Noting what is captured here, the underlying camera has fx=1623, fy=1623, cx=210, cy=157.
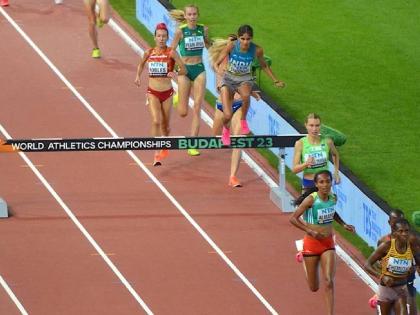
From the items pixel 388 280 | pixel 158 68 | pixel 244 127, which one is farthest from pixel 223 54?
pixel 388 280

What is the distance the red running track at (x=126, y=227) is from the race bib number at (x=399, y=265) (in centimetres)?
181

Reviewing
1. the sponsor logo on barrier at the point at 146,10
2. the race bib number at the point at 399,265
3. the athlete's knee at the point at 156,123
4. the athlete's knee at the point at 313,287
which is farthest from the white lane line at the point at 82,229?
the sponsor logo on barrier at the point at 146,10

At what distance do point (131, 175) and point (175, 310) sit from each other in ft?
14.8

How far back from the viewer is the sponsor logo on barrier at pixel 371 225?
21.0 meters

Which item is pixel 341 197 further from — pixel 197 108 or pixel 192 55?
pixel 192 55

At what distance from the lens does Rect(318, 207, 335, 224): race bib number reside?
62.0ft

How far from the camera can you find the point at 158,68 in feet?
76.4

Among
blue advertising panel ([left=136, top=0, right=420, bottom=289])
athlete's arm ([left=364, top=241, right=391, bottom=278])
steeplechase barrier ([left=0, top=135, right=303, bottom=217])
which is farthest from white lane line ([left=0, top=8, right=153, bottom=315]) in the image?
blue advertising panel ([left=136, top=0, right=420, bottom=289])

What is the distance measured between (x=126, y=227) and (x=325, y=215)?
157 inches

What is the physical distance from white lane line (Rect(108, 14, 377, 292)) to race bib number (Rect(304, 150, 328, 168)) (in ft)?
5.29

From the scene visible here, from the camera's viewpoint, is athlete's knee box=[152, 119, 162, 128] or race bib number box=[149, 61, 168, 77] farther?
athlete's knee box=[152, 119, 162, 128]

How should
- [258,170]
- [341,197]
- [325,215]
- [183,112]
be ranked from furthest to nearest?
[258,170]
[183,112]
[341,197]
[325,215]

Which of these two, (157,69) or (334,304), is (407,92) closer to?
(157,69)

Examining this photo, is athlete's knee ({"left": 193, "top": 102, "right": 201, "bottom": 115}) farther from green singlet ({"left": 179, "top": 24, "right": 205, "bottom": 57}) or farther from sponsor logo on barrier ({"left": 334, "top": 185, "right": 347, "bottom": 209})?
sponsor logo on barrier ({"left": 334, "top": 185, "right": 347, "bottom": 209})
